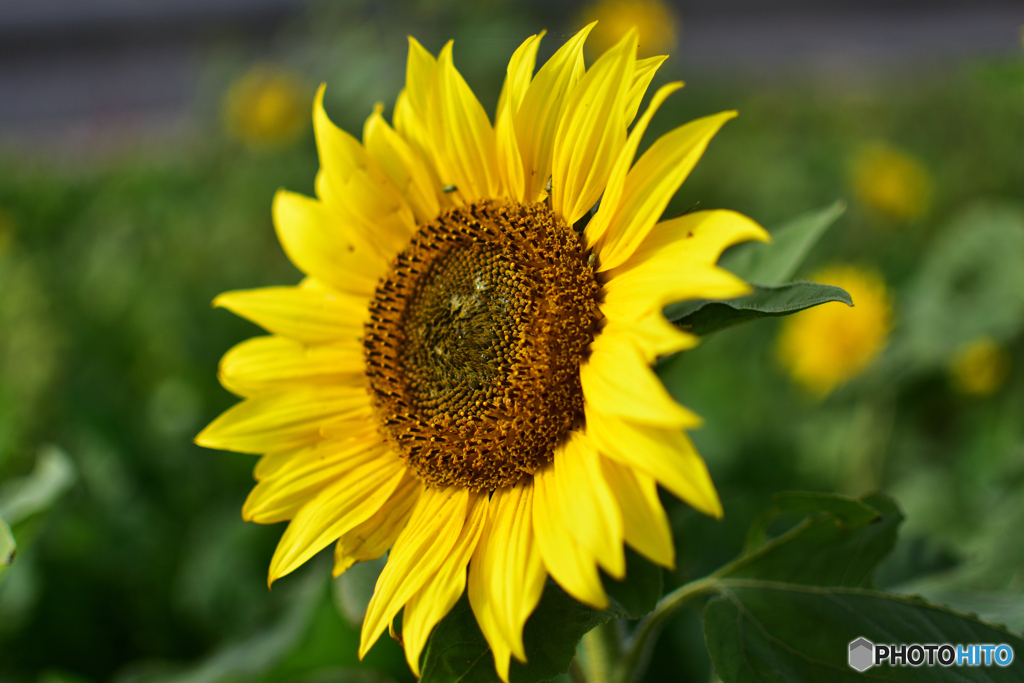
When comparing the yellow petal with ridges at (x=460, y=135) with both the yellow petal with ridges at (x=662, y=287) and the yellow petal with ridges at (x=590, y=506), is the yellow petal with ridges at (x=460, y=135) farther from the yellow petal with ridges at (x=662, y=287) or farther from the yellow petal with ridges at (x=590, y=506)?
the yellow petal with ridges at (x=590, y=506)

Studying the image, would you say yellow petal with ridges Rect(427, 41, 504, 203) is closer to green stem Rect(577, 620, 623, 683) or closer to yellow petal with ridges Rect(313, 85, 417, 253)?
yellow petal with ridges Rect(313, 85, 417, 253)

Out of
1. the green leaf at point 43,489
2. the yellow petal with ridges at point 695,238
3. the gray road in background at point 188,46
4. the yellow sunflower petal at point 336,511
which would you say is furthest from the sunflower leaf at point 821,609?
the gray road in background at point 188,46

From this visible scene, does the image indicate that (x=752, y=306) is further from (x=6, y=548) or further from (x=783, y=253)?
(x=6, y=548)

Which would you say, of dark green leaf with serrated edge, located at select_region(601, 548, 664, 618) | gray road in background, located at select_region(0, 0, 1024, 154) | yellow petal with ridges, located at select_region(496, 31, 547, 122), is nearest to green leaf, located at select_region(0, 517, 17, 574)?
dark green leaf with serrated edge, located at select_region(601, 548, 664, 618)

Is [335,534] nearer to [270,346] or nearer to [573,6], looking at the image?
[270,346]

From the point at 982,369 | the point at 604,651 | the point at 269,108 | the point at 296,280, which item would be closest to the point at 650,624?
the point at 604,651
